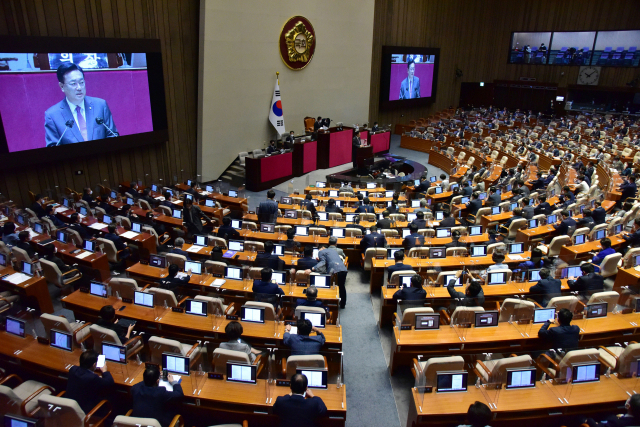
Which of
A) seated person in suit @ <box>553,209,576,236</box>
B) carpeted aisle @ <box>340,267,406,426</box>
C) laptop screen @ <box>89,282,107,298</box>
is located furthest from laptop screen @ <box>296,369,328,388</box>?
seated person in suit @ <box>553,209,576,236</box>

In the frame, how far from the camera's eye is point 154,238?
9.27 metres

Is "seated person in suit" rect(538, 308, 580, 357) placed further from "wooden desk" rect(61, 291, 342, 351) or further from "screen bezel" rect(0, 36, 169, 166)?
"screen bezel" rect(0, 36, 169, 166)

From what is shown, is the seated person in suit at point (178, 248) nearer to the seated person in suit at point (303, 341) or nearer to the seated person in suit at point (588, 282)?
the seated person in suit at point (303, 341)

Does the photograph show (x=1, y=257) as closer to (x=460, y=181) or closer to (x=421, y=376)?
(x=421, y=376)

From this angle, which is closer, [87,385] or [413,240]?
[87,385]

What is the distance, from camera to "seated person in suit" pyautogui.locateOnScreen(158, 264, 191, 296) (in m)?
6.49

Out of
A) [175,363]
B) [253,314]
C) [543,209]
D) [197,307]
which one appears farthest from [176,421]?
[543,209]

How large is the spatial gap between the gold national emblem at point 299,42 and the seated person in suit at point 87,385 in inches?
585

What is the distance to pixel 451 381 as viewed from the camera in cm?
452

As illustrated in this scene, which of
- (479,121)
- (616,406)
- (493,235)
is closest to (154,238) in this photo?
(493,235)

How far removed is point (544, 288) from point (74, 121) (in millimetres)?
11821

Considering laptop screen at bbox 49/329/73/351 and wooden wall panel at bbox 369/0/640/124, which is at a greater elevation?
wooden wall panel at bbox 369/0/640/124

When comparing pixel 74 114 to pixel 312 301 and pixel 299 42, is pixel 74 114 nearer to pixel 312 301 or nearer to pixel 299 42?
pixel 299 42

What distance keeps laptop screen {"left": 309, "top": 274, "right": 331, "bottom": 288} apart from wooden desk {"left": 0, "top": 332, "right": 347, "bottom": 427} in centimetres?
229
